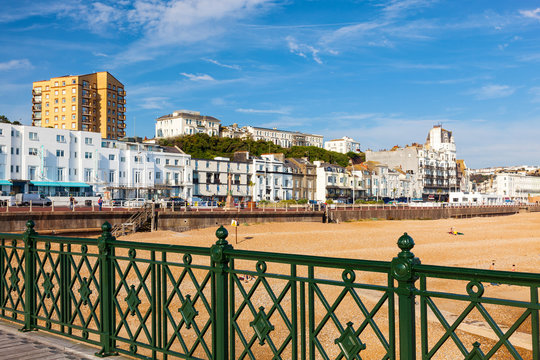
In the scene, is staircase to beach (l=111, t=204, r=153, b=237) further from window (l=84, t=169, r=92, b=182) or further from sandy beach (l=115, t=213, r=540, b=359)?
window (l=84, t=169, r=92, b=182)

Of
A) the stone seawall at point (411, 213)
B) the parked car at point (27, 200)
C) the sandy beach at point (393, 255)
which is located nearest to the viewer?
the sandy beach at point (393, 255)

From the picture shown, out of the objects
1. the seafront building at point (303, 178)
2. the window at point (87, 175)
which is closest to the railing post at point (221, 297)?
the window at point (87, 175)

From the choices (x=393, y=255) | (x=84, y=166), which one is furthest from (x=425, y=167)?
(x=393, y=255)

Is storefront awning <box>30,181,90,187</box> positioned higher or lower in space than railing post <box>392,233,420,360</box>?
higher

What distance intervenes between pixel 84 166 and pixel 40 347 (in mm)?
58907

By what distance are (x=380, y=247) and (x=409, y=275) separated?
98.2ft

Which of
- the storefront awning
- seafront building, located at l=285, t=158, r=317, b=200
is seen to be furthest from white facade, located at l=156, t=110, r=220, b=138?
the storefront awning

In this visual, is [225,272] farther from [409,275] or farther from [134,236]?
[134,236]

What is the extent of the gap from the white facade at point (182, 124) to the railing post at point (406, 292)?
394 feet

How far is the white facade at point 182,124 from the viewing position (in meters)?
123

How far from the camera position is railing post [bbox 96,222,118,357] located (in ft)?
17.5

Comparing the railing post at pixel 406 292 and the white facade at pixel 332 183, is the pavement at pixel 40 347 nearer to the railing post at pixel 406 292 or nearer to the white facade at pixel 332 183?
the railing post at pixel 406 292

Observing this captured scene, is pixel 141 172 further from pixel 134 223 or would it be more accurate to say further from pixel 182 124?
pixel 182 124

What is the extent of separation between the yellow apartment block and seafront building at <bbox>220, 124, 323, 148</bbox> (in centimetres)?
4042
